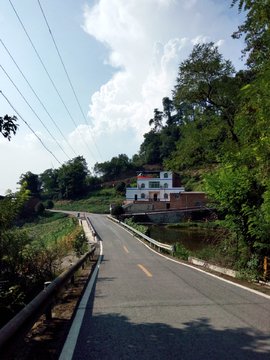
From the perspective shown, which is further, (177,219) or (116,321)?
(177,219)

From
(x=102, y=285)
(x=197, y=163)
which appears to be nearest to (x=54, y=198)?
(x=197, y=163)

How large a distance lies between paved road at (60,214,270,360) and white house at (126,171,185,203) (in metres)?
57.5

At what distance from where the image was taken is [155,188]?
6569cm

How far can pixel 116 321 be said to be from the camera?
4.36 m

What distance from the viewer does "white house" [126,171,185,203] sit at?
63.9 metres

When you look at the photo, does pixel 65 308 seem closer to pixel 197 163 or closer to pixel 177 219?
pixel 197 163

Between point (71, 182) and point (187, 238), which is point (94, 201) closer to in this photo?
point (71, 182)

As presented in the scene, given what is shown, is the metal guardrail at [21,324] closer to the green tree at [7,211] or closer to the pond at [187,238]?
the green tree at [7,211]

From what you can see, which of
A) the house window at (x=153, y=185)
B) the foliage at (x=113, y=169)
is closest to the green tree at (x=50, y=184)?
the foliage at (x=113, y=169)

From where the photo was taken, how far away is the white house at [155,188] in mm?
63938

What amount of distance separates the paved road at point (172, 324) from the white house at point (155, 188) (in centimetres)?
5745

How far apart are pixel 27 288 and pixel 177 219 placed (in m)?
46.2

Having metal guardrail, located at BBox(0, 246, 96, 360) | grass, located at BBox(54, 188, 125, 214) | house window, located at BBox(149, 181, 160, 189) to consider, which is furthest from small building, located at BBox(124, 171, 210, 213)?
metal guardrail, located at BBox(0, 246, 96, 360)

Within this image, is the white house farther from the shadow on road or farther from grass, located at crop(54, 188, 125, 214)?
the shadow on road
